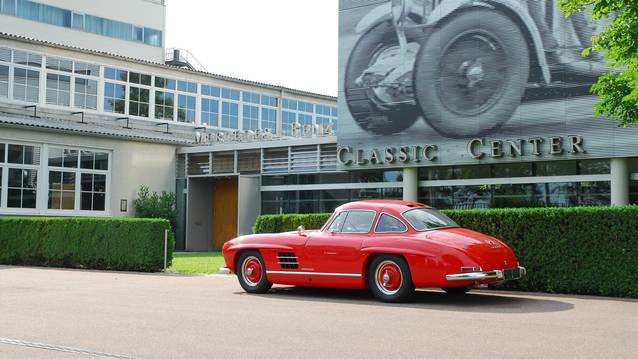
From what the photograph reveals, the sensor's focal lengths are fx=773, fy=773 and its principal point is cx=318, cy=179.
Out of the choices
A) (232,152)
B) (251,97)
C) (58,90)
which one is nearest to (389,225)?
(232,152)

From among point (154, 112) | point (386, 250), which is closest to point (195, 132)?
point (154, 112)

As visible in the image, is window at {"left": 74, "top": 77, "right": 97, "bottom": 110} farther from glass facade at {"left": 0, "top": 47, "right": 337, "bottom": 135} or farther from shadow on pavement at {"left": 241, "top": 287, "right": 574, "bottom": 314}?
shadow on pavement at {"left": 241, "top": 287, "right": 574, "bottom": 314}

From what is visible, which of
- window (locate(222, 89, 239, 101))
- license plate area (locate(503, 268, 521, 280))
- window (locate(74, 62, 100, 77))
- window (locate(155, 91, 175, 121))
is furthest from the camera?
window (locate(222, 89, 239, 101))

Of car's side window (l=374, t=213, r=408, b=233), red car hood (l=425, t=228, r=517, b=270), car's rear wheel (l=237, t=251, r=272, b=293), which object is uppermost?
car's side window (l=374, t=213, r=408, b=233)

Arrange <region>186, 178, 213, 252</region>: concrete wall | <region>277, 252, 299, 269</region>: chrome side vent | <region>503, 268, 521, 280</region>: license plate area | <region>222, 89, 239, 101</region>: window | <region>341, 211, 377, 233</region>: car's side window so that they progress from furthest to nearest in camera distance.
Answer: <region>222, 89, 239, 101</region>: window → <region>186, 178, 213, 252</region>: concrete wall → <region>277, 252, 299, 269</region>: chrome side vent → <region>341, 211, 377, 233</region>: car's side window → <region>503, 268, 521, 280</region>: license plate area

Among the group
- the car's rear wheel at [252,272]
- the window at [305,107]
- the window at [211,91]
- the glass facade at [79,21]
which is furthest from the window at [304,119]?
the car's rear wheel at [252,272]

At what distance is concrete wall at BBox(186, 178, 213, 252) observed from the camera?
2989 cm

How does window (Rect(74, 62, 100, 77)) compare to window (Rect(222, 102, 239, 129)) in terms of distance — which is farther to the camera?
window (Rect(222, 102, 239, 129))

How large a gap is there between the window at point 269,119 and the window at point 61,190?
11469 mm

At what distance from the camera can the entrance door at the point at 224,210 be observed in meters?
30.1

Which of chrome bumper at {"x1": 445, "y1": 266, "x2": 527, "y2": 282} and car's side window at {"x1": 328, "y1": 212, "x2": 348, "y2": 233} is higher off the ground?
car's side window at {"x1": 328, "y1": 212, "x2": 348, "y2": 233}

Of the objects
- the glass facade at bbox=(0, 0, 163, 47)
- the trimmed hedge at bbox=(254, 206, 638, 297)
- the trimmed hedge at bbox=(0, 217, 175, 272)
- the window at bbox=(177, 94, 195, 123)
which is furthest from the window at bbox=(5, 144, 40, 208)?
the trimmed hedge at bbox=(254, 206, 638, 297)

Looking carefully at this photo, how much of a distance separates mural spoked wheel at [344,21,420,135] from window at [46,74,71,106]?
468 inches

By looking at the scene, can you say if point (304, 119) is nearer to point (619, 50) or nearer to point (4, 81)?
point (4, 81)
